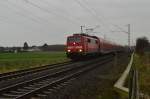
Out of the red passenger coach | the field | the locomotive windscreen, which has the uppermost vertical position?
the locomotive windscreen

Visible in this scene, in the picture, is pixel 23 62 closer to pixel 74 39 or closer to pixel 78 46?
pixel 74 39

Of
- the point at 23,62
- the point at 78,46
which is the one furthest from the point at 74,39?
the point at 23,62

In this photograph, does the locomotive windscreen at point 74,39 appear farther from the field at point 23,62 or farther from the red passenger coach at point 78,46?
the field at point 23,62

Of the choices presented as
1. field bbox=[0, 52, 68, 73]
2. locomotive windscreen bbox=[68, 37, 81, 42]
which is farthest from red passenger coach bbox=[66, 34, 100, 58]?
field bbox=[0, 52, 68, 73]

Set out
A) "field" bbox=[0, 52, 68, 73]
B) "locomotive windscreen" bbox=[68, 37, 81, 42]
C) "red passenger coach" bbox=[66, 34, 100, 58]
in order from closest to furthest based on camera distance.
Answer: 1. "field" bbox=[0, 52, 68, 73]
2. "red passenger coach" bbox=[66, 34, 100, 58]
3. "locomotive windscreen" bbox=[68, 37, 81, 42]

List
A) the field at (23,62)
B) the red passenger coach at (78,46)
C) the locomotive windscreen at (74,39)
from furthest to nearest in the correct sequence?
the locomotive windscreen at (74,39)
the red passenger coach at (78,46)
the field at (23,62)

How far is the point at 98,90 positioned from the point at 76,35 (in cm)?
2523

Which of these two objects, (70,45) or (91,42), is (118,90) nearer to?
(70,45)

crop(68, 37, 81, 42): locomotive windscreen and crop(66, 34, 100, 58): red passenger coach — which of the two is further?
crop(68, 37, 81, 42): locomotive windscreen

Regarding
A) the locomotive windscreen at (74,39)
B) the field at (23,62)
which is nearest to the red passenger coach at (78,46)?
the locomotive windscreen at (74,39)

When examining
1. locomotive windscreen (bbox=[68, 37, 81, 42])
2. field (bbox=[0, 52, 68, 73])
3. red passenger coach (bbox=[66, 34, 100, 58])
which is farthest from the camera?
locomotive windscreen (bbox=[68, 37, 81, 42])

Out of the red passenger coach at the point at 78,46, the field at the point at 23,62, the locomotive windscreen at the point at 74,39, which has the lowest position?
the field at the point at 23,62

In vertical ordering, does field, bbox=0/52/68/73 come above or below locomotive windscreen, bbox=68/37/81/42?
below

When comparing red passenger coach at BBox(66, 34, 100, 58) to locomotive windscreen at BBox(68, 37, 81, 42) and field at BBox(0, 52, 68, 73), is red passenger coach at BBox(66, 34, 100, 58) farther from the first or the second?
field at BBox(0, 52, 68, 73)
